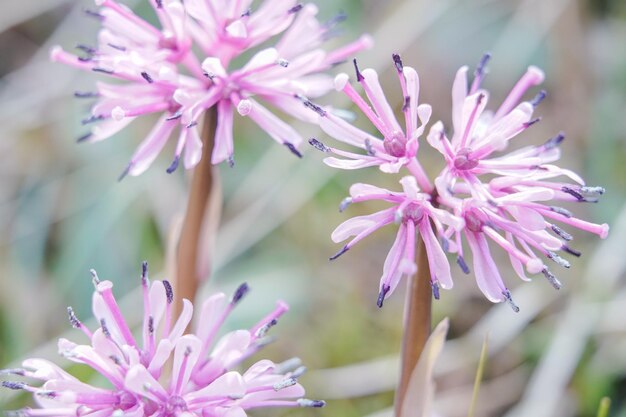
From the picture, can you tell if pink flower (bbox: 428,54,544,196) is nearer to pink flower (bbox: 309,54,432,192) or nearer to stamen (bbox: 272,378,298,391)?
pink flower (bbox: 309,54,432,192)

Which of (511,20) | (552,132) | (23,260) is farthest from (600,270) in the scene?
(23,260)

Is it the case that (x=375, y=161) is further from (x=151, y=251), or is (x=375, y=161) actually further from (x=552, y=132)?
(x=552, y=132)

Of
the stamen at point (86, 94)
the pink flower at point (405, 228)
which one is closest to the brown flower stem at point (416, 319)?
the pink flower at point (405, 228)

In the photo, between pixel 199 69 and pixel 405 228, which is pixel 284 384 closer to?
pixel 405 228

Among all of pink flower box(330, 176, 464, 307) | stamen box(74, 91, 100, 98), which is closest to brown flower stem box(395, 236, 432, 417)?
pink flower box(330, 176, 464, 307)

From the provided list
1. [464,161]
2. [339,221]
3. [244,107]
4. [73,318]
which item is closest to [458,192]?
[464,161]

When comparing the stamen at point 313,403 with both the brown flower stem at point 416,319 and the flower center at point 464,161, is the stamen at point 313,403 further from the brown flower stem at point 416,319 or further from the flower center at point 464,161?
the flower center at point 464,161
